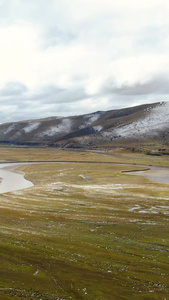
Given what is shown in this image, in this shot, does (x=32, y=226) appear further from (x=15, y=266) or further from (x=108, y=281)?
(x=108, y=281)

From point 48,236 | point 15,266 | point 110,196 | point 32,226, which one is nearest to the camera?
point 15,266

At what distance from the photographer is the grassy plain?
29.4 metres

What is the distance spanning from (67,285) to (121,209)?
38.0 m

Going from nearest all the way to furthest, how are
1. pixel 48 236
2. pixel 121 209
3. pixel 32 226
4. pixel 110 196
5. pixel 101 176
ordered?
pixel 48 236 → pixel 32 226 → pixel 121 209 → pixel 110 196 → pixel 101 176

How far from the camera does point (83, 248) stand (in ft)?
133

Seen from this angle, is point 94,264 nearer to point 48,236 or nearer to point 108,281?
point 108,281

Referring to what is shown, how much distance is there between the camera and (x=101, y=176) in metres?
134

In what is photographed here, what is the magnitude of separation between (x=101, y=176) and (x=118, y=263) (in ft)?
323

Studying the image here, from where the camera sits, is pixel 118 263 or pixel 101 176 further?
pixel 101 176

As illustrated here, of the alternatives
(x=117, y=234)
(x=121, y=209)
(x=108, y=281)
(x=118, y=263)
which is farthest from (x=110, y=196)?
(x=108, y=281)

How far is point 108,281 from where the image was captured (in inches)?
1217

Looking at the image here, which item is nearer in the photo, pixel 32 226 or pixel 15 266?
pixel 15 266

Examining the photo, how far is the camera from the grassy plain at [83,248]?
29359mm

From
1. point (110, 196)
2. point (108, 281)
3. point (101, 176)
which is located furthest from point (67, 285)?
point (101, 176)
